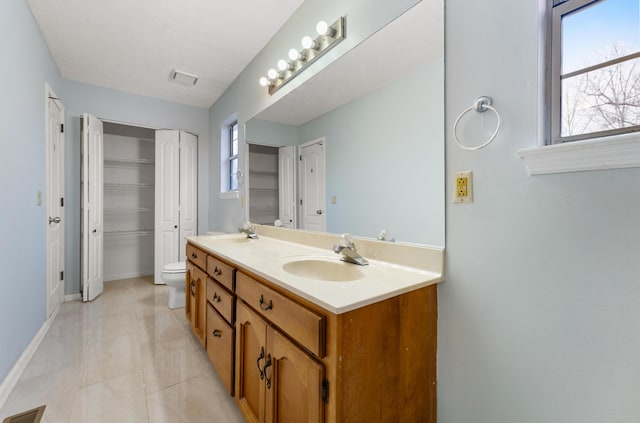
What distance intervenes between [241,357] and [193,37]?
8.14 ft

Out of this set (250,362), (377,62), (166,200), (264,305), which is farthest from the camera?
(166,200)

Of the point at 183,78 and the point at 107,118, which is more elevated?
the point at 183,78

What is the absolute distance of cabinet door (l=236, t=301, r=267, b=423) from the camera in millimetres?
1114

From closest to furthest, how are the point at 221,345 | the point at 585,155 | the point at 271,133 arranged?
the point at 585,155, the point at 221,345, the point at 271,133

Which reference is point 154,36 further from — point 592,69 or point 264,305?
point 592,69

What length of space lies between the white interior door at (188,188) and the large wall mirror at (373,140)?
7.39 ft

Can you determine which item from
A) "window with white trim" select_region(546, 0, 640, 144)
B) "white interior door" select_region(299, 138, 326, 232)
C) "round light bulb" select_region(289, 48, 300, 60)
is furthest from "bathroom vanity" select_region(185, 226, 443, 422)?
"round light bulb" select_region(289, 48, 300, 60)

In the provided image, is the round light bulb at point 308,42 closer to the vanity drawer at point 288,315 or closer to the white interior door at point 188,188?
the vanity drawer at point 288,315

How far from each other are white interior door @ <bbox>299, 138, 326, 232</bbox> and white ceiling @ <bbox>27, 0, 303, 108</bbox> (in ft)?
3.61

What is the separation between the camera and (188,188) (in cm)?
385

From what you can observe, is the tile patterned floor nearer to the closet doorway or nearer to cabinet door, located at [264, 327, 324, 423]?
cabinet door, located at [264, 327, 324, 423]

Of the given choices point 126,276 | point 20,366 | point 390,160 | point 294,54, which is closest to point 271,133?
point 294,54

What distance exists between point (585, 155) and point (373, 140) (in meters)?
0.82

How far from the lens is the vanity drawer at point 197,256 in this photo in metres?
1.84
